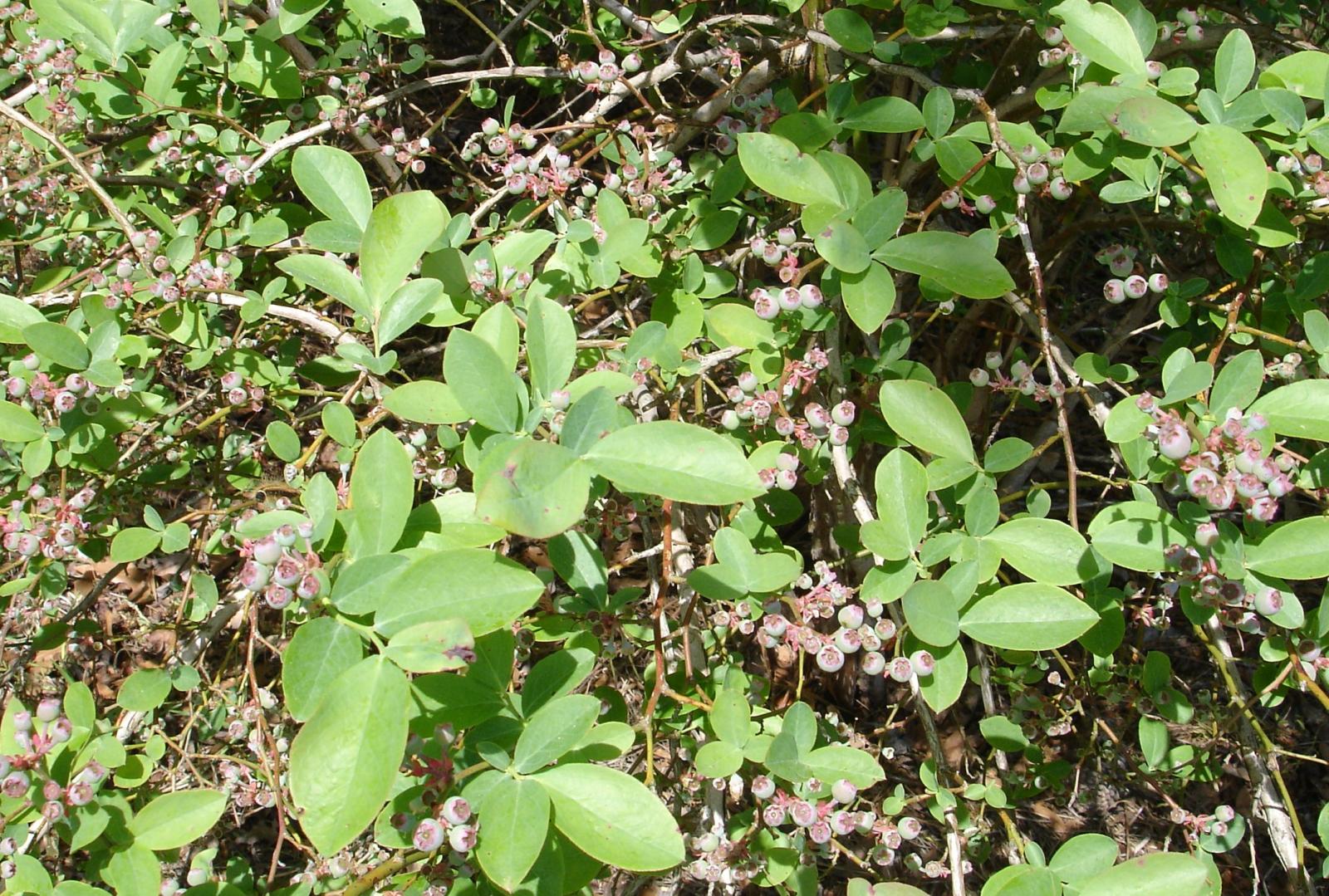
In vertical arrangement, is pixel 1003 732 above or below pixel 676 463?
below

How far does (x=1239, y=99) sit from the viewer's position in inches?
52.1

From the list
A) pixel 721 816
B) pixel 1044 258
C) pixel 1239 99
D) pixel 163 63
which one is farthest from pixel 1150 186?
pixel 163 63

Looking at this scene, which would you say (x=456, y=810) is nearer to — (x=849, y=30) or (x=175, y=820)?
(x=175, y=820)

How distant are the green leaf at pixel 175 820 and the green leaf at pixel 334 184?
0.84 meters

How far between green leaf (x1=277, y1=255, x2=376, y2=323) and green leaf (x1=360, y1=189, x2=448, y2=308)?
27 millimetres

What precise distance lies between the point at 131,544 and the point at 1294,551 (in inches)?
66.6

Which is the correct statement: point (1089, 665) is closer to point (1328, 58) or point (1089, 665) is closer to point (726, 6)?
point (1328, 58)

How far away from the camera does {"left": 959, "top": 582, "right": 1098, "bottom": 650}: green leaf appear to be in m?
1.16

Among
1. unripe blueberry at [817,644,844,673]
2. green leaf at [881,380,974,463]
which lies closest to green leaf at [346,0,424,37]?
green leaf at [881,380,974,463]

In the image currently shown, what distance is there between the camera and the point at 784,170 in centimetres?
135

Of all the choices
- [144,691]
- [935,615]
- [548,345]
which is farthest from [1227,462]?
[144,691]

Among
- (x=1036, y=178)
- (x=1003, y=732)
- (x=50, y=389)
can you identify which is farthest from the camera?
(x=1003, y=732)

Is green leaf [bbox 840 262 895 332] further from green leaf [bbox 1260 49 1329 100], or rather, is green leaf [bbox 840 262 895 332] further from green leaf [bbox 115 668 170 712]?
green leaf [bbox 115 668 170 712]

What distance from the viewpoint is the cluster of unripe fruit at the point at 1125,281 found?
1467 mm
